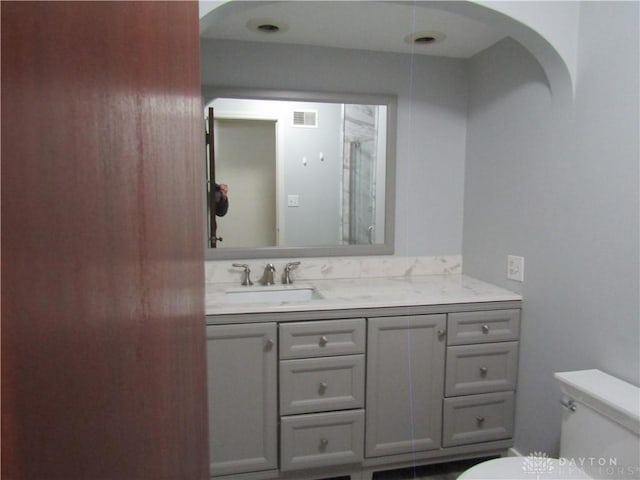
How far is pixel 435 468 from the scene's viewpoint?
6.53 ft

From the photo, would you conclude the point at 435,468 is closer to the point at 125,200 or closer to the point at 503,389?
the point at 503,389

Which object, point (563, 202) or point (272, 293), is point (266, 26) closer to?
point (272, 293)

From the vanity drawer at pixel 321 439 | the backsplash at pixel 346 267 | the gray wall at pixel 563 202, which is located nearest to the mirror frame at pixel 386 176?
the backsplash at pixel 346 267

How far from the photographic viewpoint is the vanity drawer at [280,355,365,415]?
169 centimetres

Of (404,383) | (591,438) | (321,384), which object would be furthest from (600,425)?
(321,384)

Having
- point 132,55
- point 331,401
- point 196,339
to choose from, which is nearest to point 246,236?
point 331,401

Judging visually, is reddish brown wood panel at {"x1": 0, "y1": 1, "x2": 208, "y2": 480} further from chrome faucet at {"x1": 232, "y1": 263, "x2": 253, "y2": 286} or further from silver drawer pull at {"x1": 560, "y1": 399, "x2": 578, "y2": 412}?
chrome faucet at {"x1": 232, "y1": 263, "x2": 253, "y2": 286}

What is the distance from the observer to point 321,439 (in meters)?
1.74

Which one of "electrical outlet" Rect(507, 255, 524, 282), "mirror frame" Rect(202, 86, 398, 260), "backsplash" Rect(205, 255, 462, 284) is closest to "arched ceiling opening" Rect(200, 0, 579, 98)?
"mirror frame" Rect(202, 86, 398, 260)

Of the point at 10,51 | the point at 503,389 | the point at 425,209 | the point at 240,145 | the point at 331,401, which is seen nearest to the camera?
the point at 10,51

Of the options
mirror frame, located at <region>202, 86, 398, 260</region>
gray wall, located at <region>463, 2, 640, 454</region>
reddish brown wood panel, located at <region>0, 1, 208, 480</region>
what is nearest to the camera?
reddish brown wood panel, located at <region>0, 1, 208, 480</region>

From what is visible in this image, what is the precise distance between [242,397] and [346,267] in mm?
945

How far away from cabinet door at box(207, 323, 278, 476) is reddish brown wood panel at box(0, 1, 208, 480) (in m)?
1.18

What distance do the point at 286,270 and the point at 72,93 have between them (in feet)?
6.41
